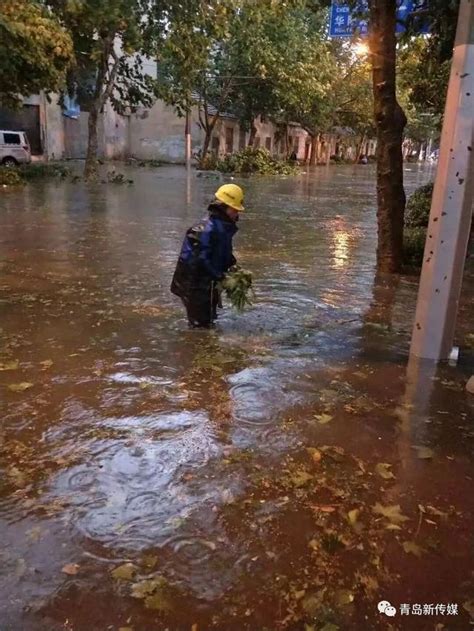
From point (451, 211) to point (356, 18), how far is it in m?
7.07

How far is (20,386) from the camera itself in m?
4.56

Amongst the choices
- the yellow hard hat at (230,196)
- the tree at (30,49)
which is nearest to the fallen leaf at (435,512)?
the yellow hard hat at (230,196)

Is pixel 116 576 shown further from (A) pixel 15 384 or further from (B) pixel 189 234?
(B) pixel 189 234

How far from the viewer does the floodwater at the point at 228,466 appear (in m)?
2.58

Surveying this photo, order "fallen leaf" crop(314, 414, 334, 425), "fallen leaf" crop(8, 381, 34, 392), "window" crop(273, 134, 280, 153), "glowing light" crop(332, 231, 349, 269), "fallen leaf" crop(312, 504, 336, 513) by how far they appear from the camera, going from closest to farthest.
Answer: "fallen leaf" crop(312, 504, 336, 513), "fallen leaf" crop(314, 414, 334, 425), "fallen leaf" crop(8, 381, 34, 392), "glowing light" crop(332, 231, 349, 269), "window" crop(273, 134, 280, 153)

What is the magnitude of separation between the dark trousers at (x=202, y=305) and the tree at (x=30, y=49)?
986cm

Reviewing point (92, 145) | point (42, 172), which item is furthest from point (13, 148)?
point (92, 145)

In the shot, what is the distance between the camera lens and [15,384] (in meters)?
4.59

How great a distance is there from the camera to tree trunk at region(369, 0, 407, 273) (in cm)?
768

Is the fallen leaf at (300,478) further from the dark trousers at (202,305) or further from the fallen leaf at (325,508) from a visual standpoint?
the dark trousers at (202,305)

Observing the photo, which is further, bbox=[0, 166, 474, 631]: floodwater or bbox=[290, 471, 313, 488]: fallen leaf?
bbox=[290, 471, 313, 488]: fallen leaf

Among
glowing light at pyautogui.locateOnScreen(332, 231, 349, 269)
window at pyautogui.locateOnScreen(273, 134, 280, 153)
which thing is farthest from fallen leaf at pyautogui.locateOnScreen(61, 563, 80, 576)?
window at pyautogui.locateOnScreen(273, 134, 280, 153)

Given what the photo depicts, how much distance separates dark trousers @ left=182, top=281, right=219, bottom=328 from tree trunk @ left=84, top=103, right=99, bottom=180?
56.5 feet

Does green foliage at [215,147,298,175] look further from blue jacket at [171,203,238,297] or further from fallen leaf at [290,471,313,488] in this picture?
fallen leaf at [290,471,313,488]
